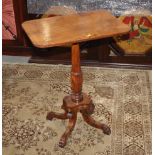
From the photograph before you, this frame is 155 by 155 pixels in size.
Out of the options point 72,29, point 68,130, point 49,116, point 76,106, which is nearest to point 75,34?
point 72,29

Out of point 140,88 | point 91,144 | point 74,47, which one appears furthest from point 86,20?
point 140,88

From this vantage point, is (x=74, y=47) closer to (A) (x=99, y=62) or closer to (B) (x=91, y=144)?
(B) (x=91, y=144)

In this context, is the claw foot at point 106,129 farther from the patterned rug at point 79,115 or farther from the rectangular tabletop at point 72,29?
the rectangular tabletop at point 72,29

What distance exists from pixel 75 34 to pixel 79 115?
1.00 meters

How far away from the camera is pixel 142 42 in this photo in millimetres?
3342

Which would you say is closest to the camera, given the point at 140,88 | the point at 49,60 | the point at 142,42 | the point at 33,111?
the point at 33,111

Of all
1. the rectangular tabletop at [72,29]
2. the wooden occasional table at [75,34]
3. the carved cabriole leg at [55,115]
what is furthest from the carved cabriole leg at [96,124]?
the rectangular tabletop at [72,29]

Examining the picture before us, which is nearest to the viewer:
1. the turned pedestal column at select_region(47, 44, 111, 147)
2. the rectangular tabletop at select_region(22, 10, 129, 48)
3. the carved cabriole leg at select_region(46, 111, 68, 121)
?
the rectangular tabletop at select_region(22, 10, 129, 48)

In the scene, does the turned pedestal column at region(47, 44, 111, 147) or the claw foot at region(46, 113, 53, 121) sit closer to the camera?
the turned pedestal column at region(47, 44, 111, 147)

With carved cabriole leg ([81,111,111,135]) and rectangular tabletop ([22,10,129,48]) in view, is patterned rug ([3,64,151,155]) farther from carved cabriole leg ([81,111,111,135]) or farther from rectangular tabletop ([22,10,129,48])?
rectangular tabletop ([22,10,129,48])

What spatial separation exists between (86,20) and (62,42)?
0.40 meters

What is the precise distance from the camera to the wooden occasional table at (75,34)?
6.30 feet

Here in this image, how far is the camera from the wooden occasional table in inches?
75.5

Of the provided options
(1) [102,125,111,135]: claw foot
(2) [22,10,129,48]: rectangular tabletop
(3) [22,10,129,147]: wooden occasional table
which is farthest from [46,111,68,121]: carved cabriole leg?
(2) [22,10,129,48]: rectangular tabletop
